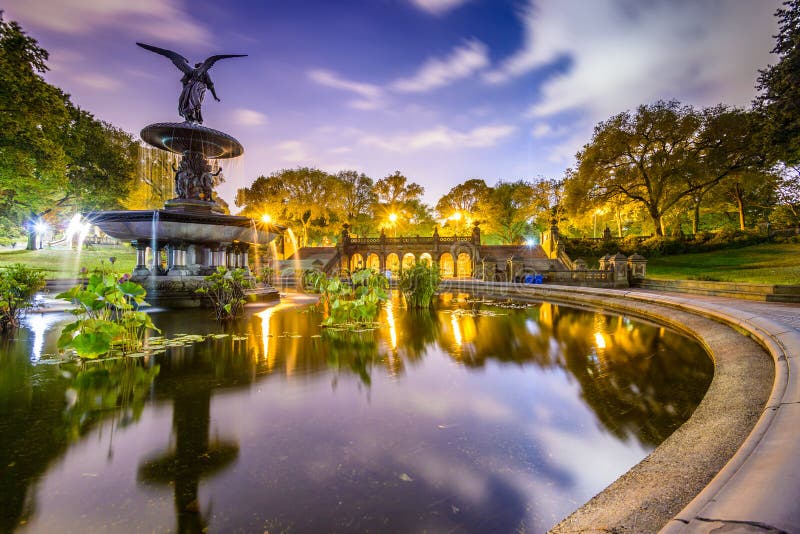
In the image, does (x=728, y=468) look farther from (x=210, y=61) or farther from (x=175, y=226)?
(x=210, y=61)

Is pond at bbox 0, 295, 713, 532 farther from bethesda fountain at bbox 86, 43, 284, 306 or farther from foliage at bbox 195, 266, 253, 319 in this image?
bethesda fountain at bbox 86, 43, 284, 306

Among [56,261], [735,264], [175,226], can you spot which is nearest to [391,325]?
[175,226]

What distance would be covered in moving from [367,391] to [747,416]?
130 inches

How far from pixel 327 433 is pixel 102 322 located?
3787 millimetres

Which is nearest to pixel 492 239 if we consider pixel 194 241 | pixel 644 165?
pixel 644 165

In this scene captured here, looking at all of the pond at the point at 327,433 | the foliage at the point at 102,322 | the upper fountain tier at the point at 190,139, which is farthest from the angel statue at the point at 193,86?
the pond at the point at 327,433

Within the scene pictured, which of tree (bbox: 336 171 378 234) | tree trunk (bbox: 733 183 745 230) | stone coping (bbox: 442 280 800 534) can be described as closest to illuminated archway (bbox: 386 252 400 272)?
tree (bbox: 336 171 378 234)

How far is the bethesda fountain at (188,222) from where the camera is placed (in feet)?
34.4

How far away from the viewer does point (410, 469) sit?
248 centimetres

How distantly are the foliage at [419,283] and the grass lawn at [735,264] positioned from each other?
14.5 meters

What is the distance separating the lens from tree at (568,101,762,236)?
28516 mm

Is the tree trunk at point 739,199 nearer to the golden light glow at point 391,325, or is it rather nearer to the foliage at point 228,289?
the golden light glow at point 391,325

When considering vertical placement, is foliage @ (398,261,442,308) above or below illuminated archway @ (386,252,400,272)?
below

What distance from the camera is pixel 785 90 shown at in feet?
48.3
